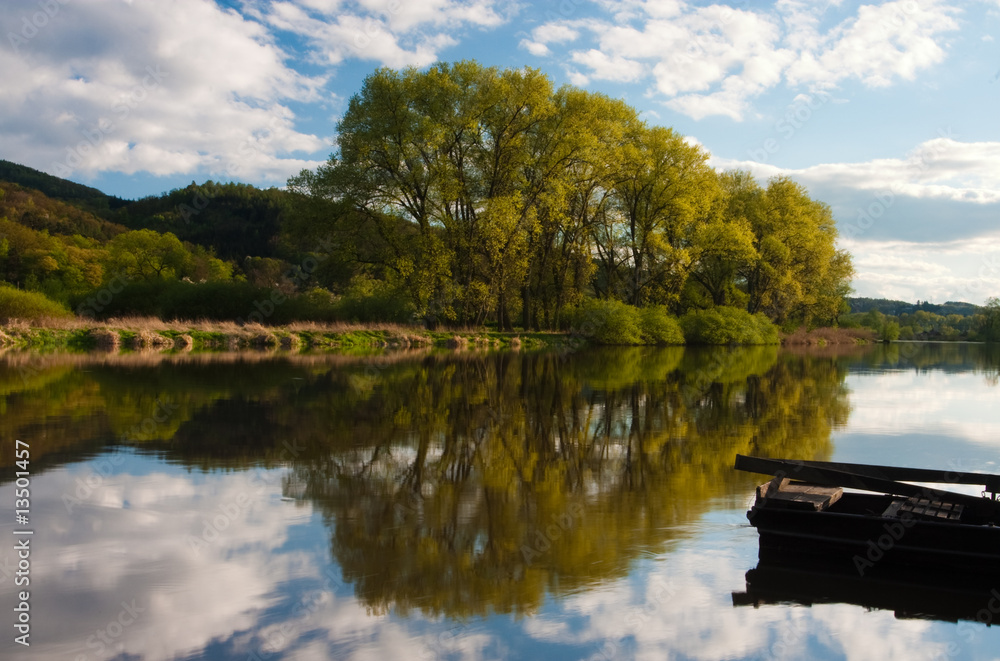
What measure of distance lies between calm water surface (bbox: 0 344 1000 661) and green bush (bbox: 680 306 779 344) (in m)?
34.0

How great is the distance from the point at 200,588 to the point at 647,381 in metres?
15.6

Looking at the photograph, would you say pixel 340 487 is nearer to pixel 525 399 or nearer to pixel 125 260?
pixel 525 399

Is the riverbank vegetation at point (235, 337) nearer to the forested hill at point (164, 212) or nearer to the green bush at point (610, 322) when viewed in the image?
the green bush at point (610, 322)

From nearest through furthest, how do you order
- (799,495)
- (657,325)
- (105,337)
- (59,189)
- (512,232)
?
(799,495), (105,337), (512,232), (657,325), (59,189)

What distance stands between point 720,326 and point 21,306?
130 feet

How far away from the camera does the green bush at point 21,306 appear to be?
31.2 m

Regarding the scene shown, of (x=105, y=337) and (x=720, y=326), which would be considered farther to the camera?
(x=720, y=326)

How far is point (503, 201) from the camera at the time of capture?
3694cm

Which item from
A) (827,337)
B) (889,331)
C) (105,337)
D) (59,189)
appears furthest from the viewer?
(59,189)

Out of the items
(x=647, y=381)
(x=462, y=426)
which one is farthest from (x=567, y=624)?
(x=647, y=381)

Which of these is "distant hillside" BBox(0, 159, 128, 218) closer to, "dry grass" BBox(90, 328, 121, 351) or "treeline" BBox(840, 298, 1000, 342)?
"dry grass" BBox(90, 328, 121, 351)

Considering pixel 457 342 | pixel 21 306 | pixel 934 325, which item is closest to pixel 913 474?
pixel 457 342

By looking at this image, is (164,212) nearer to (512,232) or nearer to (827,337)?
(512,232)

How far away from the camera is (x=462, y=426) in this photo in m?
10.5
